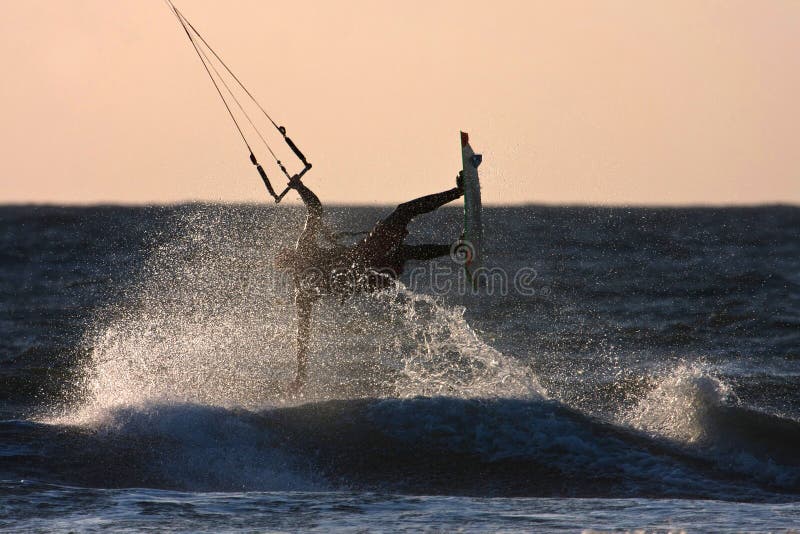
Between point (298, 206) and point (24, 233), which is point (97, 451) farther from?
point (298, 206)

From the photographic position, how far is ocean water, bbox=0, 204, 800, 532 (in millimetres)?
9875

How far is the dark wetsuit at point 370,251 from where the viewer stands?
11.5 meters

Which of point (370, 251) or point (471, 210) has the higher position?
point (471, 210)

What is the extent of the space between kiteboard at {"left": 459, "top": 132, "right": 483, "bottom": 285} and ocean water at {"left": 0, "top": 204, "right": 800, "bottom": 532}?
23 cm

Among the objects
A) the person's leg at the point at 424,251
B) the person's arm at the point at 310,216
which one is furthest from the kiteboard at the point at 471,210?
the person's arm at the point at 310,216

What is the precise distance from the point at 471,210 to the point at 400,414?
2666 mm

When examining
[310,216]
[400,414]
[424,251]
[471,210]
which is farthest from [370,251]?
[400,414]

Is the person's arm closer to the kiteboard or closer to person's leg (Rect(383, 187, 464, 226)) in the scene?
person's leg (Rect(383, 187, 464, 226))

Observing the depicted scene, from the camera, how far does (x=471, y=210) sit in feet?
38.6

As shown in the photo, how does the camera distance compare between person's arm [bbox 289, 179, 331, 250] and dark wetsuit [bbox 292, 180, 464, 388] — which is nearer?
person's arm [bbox 289, 179, 331, 250]

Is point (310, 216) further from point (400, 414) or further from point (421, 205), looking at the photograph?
point (400, 414)

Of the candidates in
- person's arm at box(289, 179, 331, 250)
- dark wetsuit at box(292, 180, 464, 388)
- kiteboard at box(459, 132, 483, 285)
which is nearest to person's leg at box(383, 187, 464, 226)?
dark wetsuit at box(292, 180, 464, 388)

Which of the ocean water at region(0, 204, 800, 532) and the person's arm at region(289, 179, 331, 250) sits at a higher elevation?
the person's arm at region(289, 179, 331, 250)

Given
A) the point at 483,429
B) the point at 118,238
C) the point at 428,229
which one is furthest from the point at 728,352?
the point at 428,229
